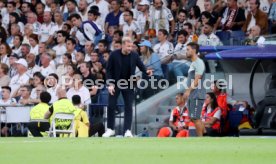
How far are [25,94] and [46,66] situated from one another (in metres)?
1.41

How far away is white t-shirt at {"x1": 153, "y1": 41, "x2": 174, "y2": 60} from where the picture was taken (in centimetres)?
2603

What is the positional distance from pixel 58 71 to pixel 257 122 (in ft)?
22.6

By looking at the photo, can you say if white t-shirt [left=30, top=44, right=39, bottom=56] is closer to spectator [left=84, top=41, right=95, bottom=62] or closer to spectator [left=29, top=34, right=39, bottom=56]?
spectator [left=29, top=34, right=39, bottom=56]

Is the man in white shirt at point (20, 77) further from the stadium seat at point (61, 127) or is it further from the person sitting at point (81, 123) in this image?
the stadium seat at point (61, 127)

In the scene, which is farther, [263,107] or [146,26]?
[146,26]

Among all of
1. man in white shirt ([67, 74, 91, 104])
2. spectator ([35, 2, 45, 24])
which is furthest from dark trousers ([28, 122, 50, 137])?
spectator ([35, 2, 45, 24])

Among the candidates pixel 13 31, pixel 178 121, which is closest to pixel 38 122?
pixel 178 121

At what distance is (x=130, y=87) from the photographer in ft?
72.0

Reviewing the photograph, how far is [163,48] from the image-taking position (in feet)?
86.5

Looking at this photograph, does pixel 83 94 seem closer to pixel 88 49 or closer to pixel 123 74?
pixel 88 49
